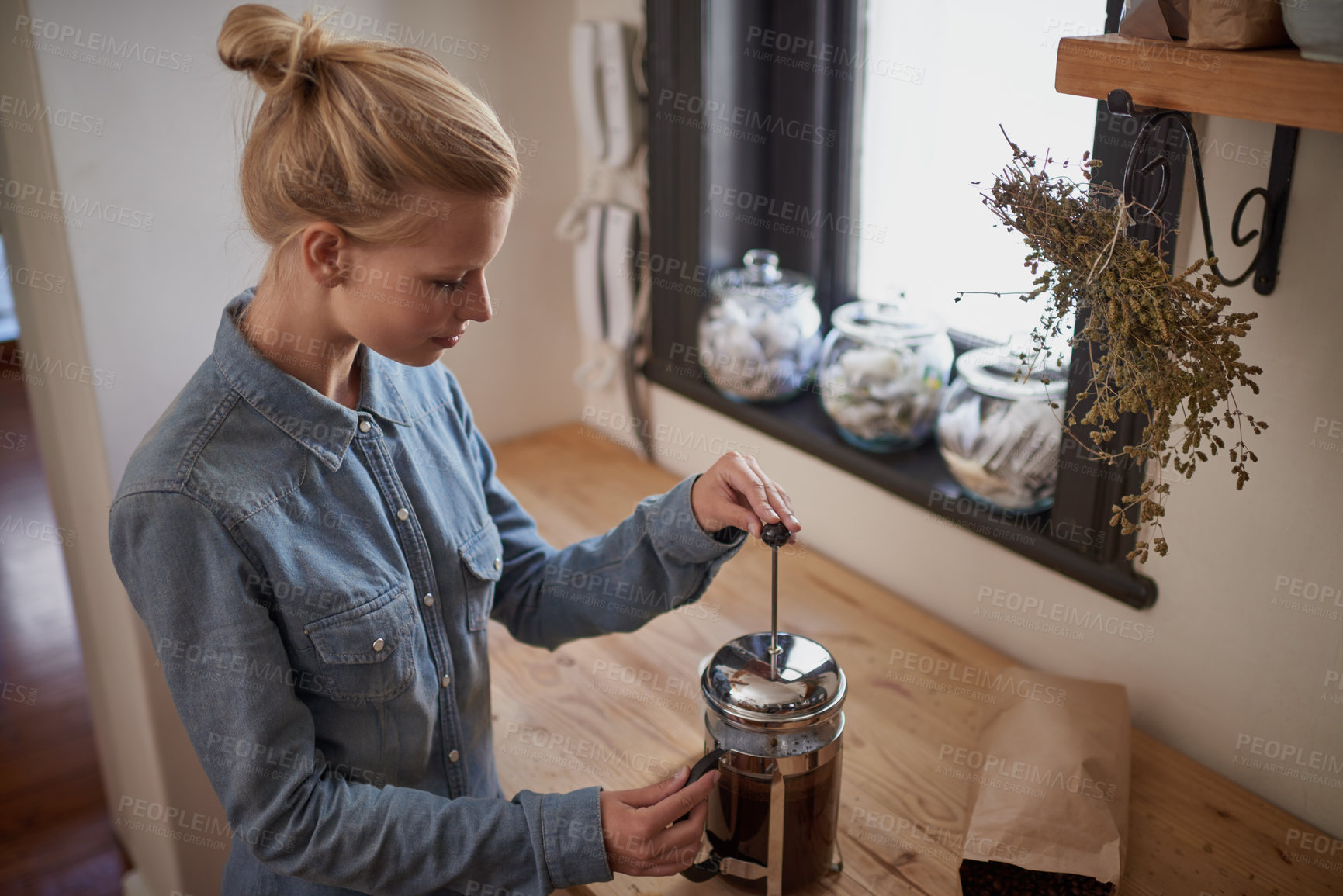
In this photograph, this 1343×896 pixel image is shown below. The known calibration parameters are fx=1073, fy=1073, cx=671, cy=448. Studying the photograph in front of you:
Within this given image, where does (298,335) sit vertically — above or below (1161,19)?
below

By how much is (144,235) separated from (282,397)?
1.79ft

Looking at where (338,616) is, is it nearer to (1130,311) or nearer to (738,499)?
(738,499)

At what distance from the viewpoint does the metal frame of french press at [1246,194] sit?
34.2 inches

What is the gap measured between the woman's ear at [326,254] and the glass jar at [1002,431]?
2.36 feet

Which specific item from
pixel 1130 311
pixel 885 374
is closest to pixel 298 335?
pixel 1130 311

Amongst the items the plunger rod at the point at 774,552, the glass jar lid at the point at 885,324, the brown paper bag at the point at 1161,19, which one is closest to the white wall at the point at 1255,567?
the brown paper bag at the point at 1161,19

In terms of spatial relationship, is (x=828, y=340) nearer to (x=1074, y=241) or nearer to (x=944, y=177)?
(x=944, y=177)

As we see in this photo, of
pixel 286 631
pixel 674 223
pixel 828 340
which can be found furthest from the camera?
pixel 674 223

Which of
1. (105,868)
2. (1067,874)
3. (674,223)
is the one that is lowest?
(105,868)

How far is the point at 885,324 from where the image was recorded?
141 cm

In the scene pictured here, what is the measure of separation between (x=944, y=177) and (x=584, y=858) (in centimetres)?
98

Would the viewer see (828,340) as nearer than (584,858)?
No

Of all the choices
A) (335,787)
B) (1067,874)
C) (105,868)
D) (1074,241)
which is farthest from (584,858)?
Answer: (105,868)

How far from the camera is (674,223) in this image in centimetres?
164
